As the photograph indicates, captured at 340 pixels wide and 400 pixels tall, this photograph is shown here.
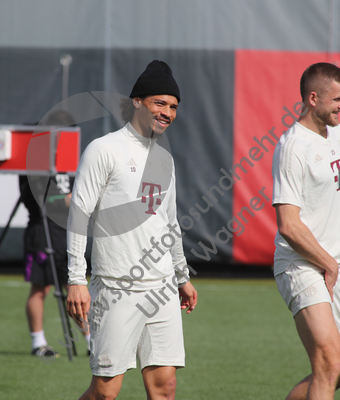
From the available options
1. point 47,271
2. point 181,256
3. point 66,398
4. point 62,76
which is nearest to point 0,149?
point 47,271

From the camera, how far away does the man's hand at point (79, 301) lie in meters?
2.44

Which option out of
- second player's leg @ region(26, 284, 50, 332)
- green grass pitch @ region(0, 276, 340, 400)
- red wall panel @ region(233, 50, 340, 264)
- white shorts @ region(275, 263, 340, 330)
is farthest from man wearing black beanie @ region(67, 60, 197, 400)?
red wall panel @ region(233, 50, 340, 264)

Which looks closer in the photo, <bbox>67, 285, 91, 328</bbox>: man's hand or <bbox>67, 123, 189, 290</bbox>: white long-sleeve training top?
<bbox>67, 285, 91, 328</bbox>: man's hand

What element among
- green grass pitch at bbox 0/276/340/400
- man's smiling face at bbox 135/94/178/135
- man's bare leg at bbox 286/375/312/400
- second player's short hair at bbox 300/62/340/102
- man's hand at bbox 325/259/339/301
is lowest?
green grass pitch at bbox 0/276/340/400

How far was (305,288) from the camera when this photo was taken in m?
2.67

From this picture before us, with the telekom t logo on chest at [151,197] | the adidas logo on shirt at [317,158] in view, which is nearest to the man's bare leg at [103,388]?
the telekom t logo on chest at [151,197]

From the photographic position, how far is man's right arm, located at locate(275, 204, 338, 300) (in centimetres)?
262

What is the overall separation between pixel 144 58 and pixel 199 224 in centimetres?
308

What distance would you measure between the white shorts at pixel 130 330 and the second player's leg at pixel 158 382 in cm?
4

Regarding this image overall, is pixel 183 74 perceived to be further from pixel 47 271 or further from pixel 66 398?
pixel 66 398

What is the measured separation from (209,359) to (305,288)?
2.38m

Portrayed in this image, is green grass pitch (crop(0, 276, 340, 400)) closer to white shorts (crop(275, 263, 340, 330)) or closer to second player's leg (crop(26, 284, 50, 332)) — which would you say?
second player's leg (crop(26, 284, 50, 332))

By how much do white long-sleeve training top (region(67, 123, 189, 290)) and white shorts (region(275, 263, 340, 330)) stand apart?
0.60m

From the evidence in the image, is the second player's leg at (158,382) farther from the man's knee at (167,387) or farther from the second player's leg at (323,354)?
the second player's leg at (323,354)
